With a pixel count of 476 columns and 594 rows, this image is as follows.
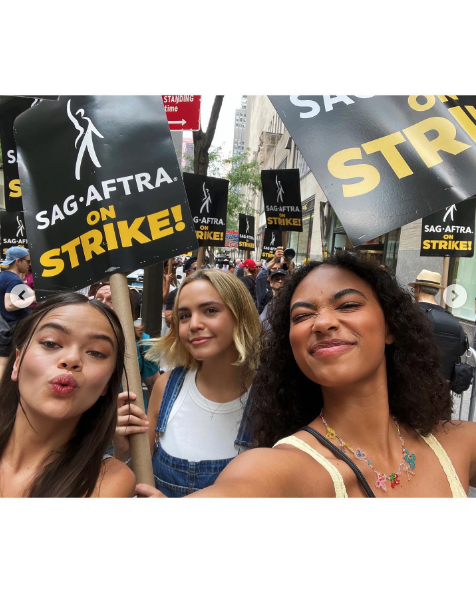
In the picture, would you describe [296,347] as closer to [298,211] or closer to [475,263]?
[298,211]

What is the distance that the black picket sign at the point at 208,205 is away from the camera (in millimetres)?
6922

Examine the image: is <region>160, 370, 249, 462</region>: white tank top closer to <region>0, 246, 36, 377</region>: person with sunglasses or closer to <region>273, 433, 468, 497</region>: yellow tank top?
<region>273, 433, 468, 497</region>: yellow tank top

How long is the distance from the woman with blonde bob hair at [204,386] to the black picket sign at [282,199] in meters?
5.65

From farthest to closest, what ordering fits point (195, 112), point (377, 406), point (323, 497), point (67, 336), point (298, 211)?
1. point (298, 211)
2. point (195, 112)
3. point (377, 406)
4. point (67, 336)
5. point (323, 497)

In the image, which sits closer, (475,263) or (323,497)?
(323,497)

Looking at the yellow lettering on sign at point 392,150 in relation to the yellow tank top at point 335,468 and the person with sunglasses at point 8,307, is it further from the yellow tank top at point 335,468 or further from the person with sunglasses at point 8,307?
the person with sunglasses at point 8,307

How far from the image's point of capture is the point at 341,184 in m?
1.82

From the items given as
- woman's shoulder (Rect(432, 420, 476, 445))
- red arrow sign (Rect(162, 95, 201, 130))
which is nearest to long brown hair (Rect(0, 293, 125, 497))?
woman's shoulder (Rect(432, 420, 476, 445))

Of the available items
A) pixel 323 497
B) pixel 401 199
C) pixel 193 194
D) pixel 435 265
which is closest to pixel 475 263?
pixel 435 265

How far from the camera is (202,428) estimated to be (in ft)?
7.08

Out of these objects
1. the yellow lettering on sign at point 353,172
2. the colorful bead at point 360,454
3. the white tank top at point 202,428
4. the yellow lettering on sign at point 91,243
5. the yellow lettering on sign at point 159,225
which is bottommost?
the white tank top at point 202,428

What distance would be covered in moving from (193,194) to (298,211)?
196 centimetres

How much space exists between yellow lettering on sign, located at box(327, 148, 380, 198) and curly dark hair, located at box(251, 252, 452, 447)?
0.30 meters

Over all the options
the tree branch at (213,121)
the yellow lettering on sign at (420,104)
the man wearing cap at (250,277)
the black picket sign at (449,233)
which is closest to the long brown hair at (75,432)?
the yellow lettering on sign at (420,104)
